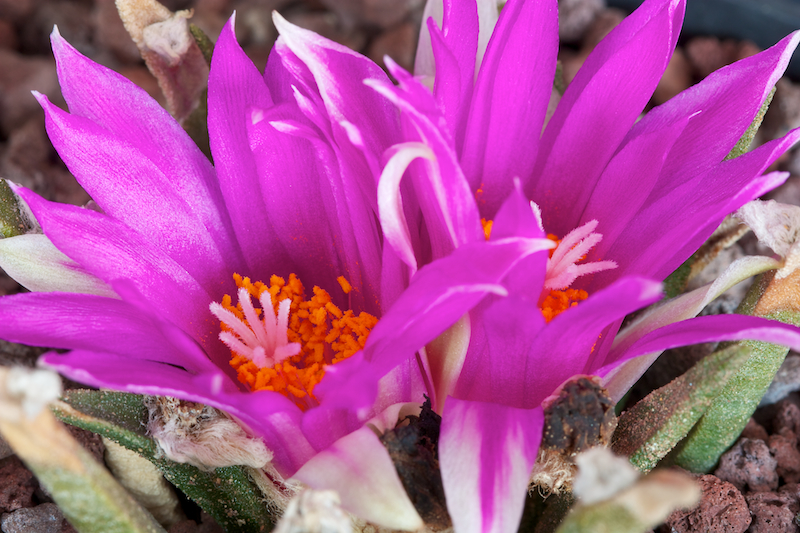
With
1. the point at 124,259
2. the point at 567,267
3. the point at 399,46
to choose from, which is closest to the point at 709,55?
the point at 399,46

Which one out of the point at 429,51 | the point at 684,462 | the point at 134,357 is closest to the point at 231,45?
the point at 429,51

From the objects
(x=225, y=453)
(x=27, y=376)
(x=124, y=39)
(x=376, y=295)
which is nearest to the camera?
(x=27, y=376)

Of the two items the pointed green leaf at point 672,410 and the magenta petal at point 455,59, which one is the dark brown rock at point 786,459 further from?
the magenta petal at point 455,59

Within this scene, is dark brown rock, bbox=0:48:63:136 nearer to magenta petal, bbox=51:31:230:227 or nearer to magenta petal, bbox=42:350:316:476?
magenta petal, bbox=51:31:230:227

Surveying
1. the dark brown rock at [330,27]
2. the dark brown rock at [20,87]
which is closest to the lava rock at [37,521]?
the dark brown rock at [20,87]

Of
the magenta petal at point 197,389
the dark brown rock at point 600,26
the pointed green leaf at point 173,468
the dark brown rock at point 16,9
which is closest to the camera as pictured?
the magenta petal at point 197,389

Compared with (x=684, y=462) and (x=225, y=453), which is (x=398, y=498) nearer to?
(x=225, y=453)
